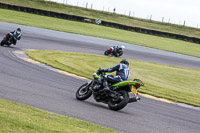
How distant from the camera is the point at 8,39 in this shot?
23.7 metres

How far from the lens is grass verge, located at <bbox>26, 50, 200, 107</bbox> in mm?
16031

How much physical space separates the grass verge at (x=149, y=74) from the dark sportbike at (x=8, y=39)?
2.33m

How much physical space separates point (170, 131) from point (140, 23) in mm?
58661

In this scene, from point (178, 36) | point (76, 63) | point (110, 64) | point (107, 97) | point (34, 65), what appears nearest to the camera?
point (107, 97)

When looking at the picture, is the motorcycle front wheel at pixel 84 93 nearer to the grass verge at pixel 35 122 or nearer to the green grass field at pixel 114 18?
the grass verge at pixel 35 122

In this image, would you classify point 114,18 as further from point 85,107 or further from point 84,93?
point 85,107

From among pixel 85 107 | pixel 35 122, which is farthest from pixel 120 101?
pixel 35 122

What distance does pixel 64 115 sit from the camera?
28.1 feet

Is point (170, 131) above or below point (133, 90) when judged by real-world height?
below

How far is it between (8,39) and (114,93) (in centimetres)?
1477

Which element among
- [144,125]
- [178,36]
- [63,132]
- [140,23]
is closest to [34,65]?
[144,125]

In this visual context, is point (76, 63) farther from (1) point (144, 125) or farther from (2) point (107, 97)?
(1) point (144, 125)

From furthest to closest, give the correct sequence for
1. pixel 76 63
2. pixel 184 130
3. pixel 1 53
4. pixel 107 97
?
pixel 76 63 < pixel 1 53 < pixel 107 97 < pixel 184 130

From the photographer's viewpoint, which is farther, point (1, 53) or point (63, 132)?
point (1, 53)
